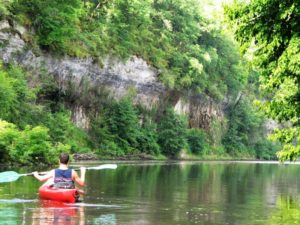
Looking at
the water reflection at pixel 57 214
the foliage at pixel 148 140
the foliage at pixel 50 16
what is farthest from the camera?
the foliage at pixel 148 140

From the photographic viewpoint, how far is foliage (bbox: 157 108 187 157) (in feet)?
238

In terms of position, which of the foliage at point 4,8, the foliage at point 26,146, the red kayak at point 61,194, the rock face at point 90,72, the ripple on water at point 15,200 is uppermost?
the foliage at point 4,8

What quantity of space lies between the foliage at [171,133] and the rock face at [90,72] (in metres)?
2.24

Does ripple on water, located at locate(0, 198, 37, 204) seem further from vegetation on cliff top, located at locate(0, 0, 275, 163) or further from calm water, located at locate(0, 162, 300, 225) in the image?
vegetation on cliff top, located at locate(0, 0, 275, 163)

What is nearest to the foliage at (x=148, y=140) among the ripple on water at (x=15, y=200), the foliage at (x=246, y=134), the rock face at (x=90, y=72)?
the rock face at (x=90, y=72)

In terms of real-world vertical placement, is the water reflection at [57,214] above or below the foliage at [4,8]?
below

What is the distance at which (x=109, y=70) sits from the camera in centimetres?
6444

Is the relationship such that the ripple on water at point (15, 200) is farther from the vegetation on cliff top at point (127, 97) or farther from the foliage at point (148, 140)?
the foliage at point (148, 140)

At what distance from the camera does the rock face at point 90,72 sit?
52.4 meters

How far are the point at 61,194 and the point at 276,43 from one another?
768 cm

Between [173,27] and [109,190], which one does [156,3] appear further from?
[109,190]

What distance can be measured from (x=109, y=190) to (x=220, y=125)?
222ft

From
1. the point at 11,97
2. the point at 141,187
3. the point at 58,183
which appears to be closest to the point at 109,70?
the point at 11,97

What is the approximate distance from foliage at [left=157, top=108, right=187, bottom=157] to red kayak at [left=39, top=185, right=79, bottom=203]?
53.0 m
